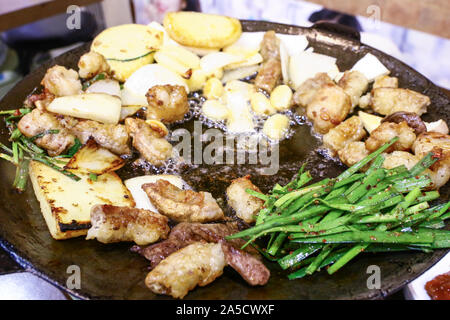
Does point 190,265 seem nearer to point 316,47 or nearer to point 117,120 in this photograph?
point 117,120

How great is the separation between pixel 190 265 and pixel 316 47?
2794 millimetres

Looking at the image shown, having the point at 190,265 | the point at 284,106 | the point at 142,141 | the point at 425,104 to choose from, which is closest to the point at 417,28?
the point at 425,104

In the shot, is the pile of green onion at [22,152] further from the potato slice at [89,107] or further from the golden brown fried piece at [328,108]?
the golden brown fried piece at [328,108]

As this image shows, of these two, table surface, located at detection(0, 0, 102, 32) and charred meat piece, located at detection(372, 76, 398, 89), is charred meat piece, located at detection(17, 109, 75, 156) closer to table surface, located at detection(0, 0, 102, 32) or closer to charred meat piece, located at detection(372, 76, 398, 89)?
charred meat piece, located at detection(372, 76, 398, 89)

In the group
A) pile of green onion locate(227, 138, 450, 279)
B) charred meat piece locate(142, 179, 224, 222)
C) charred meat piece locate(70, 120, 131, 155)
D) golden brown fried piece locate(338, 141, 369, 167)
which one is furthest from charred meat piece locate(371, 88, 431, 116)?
charred meat piece locate(70, 120, 131, 155)

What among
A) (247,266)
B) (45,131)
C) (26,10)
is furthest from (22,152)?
(26,10)

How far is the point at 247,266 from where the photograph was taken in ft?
7.00

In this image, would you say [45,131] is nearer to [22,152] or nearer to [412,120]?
[22,152]

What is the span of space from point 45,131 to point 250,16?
12.9 ft

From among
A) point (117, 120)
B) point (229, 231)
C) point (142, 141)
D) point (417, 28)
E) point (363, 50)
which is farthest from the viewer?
point (417, 28)

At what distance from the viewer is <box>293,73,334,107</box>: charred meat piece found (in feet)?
11.2

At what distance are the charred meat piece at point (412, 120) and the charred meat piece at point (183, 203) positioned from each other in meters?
1.53

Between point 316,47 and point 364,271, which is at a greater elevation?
point 316,47

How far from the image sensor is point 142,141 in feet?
9.67
